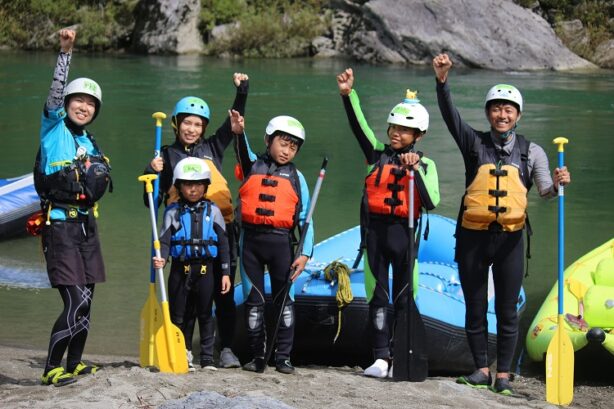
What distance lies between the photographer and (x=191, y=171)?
4.53m

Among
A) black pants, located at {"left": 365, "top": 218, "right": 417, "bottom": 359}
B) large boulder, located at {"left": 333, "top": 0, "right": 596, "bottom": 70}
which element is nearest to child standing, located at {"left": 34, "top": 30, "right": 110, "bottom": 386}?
black pants, located at {"left": 365, "top": 218, "right": 417, "bottom": 359}

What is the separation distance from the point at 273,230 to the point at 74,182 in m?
0.95

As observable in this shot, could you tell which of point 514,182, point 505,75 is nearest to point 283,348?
point 514,182

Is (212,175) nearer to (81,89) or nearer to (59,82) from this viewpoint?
(81,89)

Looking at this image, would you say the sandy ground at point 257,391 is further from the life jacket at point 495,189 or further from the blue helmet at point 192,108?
the blue helmet at point 192,108

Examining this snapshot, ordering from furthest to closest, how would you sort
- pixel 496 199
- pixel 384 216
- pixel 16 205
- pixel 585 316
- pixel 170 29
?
pixel 170 29, pixel 16 205, pixel 585 316, pixel 384 216, pixel 496 199

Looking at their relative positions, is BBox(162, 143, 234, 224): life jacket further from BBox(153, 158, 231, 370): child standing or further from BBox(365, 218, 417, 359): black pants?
BBox(365, 218, 417, 359): black pants

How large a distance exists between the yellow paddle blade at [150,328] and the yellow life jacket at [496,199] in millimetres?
1469

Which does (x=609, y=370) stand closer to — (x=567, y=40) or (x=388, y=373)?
(x=388, y=373)

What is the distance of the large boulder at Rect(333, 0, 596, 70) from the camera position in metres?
21.3

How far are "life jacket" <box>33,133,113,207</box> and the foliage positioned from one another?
20.0 metres

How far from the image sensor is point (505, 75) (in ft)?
66.4

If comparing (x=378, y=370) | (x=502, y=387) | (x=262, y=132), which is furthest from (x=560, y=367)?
(x=262, y=132)

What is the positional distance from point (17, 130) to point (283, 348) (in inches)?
382
